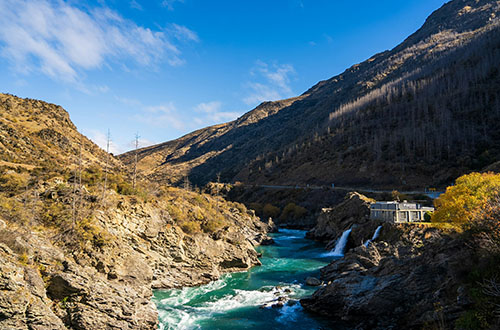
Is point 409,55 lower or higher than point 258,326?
higher

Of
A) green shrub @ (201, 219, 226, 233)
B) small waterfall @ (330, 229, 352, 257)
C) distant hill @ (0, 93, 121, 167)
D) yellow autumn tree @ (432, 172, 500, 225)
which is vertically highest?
distant hill @ (0, 93, 121, 167)

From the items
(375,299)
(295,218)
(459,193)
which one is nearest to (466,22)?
(295,218)

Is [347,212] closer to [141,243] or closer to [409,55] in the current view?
[141,243]

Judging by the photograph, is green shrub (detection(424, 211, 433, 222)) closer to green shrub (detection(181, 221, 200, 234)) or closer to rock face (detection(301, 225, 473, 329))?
rock face (detection(301, 225, 473, 329))

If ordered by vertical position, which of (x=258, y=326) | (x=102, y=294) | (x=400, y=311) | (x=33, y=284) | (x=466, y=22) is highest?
(x=466, y=22)

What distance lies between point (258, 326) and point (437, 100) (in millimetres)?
113850

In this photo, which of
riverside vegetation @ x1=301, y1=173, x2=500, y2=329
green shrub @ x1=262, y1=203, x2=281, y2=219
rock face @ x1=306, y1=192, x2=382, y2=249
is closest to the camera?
riverside vegetation @ x1=301, y1=173, x2=500, y2=329

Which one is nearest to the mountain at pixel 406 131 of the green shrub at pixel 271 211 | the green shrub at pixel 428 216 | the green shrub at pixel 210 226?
the green shrub at pixel 271 211

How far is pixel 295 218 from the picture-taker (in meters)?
77.2

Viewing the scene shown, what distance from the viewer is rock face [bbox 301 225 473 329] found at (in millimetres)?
14242

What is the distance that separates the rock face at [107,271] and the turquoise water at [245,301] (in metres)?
1.81

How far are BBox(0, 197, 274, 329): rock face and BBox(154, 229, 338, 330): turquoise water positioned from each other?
1.81 metres

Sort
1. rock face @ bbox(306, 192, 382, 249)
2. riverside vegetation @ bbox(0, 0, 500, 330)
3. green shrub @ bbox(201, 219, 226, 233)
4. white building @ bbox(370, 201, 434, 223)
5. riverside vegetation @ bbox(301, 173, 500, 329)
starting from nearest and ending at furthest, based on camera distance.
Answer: riverside vegetation @ bbox(301, 173, 500, 329)
riverside vegetation @ bbox(0, 0, 500, 330)
green shrub @ bbox(201, 219, 226, 233)
white building @ bbox(370, 201, 434, 223)
rock face @ bbox(306, 192, 382, 249)

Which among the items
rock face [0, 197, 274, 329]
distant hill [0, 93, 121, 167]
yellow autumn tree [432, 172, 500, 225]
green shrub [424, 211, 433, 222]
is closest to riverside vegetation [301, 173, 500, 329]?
yellow autumn tree [432, 172, 500, 225]
